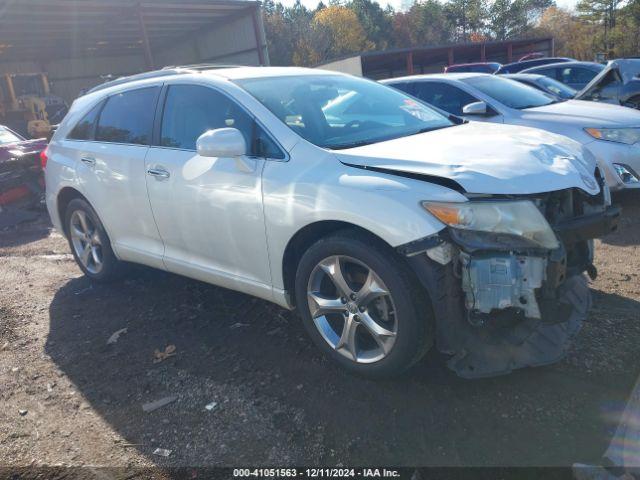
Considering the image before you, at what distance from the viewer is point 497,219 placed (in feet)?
8.10

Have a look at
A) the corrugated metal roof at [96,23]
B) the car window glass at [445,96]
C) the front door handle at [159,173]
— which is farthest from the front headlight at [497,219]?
the corrugated metal roof at [96,23]

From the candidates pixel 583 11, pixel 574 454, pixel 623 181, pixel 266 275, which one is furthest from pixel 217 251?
pixel 583 11

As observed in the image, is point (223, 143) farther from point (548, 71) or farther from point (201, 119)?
point (548, 71)

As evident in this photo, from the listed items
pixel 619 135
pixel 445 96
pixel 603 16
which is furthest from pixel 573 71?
pixel 603 16

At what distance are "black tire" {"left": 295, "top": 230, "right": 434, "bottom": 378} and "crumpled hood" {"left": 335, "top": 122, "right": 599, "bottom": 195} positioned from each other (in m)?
0.43

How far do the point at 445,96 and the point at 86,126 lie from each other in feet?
14.8

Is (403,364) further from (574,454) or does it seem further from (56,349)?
(56,349)

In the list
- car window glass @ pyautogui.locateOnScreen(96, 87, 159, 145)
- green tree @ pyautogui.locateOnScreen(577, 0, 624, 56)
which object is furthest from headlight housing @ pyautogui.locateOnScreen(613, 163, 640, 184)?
green tree @ pyautogui.locateOnScreen(577, 0, 624, 56)

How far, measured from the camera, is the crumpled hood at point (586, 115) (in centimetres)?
570

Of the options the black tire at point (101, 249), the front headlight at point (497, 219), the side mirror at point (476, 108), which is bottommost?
the black tire at point (101, 249)

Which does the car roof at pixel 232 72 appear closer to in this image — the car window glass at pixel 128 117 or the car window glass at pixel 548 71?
the car window glass at pixel 128 117

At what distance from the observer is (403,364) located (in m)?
2.72

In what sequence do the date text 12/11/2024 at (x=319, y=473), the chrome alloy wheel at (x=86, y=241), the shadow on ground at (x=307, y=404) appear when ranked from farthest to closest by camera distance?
the chrome alloy wheel at (x=86, y=241), the shadow on ground at (x=307, y=404), the date text 12/11/2024 at (x=319, y=473)

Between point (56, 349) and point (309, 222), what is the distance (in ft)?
7.36
